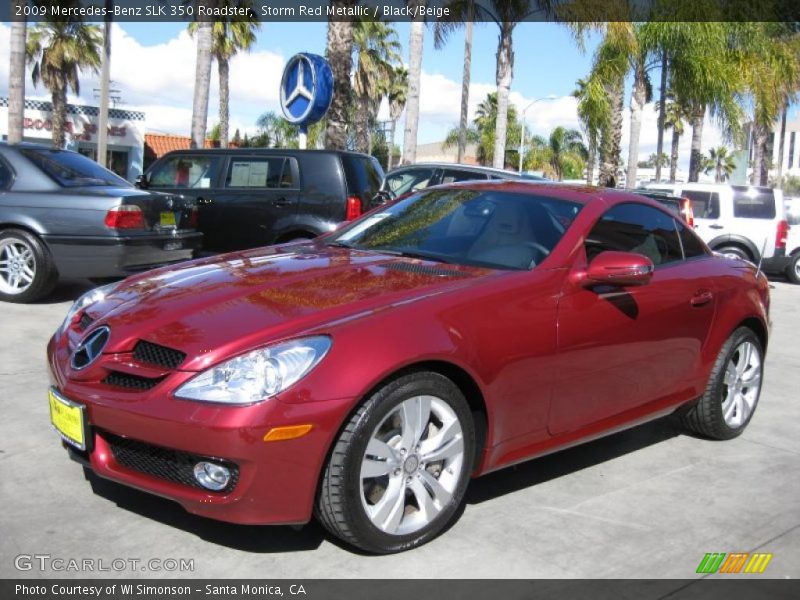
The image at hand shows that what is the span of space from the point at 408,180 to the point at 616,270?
30.0 ft

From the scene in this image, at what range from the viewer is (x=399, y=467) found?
3334 millimetres

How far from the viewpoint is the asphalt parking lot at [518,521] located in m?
3.31

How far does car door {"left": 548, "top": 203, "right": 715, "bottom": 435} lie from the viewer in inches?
156

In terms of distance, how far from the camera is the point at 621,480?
447 centimetres

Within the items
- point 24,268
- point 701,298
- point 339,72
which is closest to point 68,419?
point 701,298

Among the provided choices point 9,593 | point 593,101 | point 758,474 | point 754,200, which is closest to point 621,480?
point 758,474

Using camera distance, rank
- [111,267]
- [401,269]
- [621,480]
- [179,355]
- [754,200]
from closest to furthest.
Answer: [179,355] < [401,269] < [621,480] < [111,267] < [754,200]

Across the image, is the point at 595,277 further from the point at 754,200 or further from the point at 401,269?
the point at 754,200

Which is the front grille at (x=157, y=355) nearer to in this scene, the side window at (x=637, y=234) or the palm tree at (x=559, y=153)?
the side window at (x=637, y=234)

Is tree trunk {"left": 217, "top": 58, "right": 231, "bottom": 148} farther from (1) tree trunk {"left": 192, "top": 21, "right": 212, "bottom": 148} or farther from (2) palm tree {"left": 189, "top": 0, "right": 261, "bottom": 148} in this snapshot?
(1) tree trunk {"left": 192, "top": 21, "right": 212, "bottom": 148}

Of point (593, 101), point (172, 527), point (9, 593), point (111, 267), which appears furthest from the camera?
point (593, 101)

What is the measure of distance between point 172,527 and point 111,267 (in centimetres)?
487

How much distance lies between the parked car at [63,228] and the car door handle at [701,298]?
5.22 m

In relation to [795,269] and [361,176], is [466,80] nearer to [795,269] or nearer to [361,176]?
[795,269]
